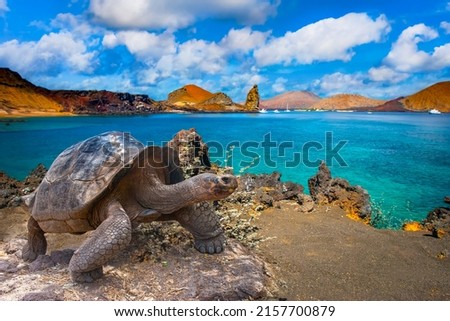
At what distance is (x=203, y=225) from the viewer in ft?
17.8

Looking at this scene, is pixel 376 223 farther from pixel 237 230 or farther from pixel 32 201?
pixel 32 201

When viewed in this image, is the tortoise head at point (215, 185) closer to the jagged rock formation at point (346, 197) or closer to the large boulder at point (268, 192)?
the large boulder at point (268, 192)

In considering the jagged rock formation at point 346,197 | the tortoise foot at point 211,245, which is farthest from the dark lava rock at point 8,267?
the jagged rock formation at point 346,197

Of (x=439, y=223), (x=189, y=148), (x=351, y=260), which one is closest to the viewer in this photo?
(x=351, y=260)

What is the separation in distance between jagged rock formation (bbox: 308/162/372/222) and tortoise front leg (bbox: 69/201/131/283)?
7351 millimetres

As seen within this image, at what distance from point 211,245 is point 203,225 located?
1.19 feet

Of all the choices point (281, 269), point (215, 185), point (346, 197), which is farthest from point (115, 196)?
point (346, 197)

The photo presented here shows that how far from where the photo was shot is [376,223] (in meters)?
11.0

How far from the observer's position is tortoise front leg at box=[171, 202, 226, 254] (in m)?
5.37

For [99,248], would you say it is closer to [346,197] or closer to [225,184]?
[225,184]

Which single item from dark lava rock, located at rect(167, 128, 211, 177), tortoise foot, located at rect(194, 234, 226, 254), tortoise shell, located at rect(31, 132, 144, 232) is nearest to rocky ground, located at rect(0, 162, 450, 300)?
tortoise foot, located at rect(194, 234, 226, 254)

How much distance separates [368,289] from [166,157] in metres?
3.70

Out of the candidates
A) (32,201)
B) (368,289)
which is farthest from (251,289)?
(32,201)

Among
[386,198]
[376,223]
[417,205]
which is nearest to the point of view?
[376,223]
